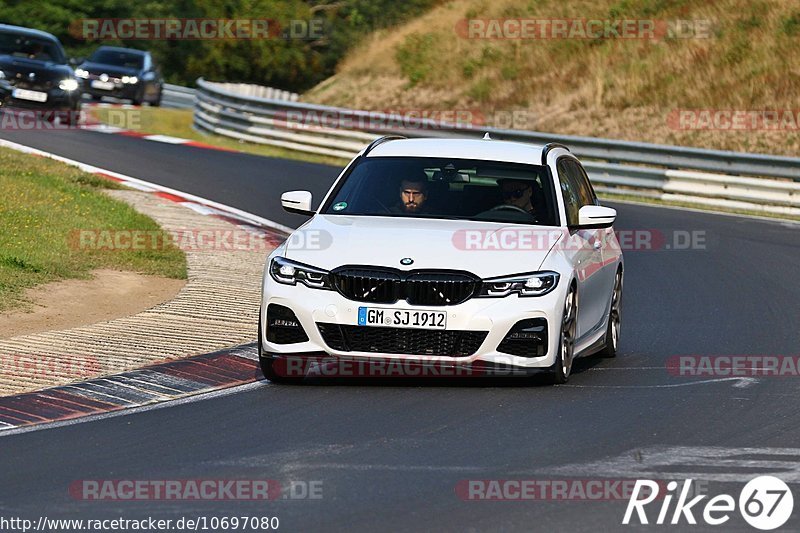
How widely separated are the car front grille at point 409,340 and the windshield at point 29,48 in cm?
2283

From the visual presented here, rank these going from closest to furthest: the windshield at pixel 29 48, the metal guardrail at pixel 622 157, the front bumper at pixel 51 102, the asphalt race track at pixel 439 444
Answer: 1. the asphalt race track at pixel 439 444
2. the metal guardrail at pixel 622 157
3. the front bumper at pixel 51 102
4. the windshield at pixel 29 48

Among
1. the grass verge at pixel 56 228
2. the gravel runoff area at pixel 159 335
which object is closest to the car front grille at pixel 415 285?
the gravel runoff area at pixel 159 335

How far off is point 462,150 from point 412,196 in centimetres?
61

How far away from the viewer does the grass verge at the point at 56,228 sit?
14484 millimetres

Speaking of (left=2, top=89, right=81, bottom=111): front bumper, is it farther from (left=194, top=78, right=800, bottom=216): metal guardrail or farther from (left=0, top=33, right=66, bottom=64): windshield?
(left=194, top=78, right=800, bottom=216): metal guardrail

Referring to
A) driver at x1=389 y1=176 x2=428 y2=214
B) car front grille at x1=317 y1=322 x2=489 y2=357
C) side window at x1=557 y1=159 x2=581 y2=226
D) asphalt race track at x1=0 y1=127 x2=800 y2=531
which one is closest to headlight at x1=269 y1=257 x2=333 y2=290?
car front grille at x1=317 y1=322 x2=489 y2=357

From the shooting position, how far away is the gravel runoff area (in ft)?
34.0

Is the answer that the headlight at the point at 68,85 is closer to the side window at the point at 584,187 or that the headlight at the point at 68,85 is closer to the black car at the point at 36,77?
the black car at the point at 36,77

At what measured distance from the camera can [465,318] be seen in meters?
9.83

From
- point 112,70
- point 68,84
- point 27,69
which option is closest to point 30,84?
point 27,69

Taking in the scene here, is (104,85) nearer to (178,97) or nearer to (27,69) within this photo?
(178,97)

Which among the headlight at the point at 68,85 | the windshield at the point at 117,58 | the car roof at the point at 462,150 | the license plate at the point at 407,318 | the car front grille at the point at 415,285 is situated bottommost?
the windshield at the point at 117,58

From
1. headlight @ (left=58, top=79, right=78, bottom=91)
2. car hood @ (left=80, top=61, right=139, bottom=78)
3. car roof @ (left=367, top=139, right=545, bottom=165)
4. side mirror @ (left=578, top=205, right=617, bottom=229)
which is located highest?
car roof @ (left=367, top=139, right=545, bottom=165)

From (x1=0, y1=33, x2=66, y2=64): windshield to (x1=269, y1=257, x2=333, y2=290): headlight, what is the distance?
22343mm
